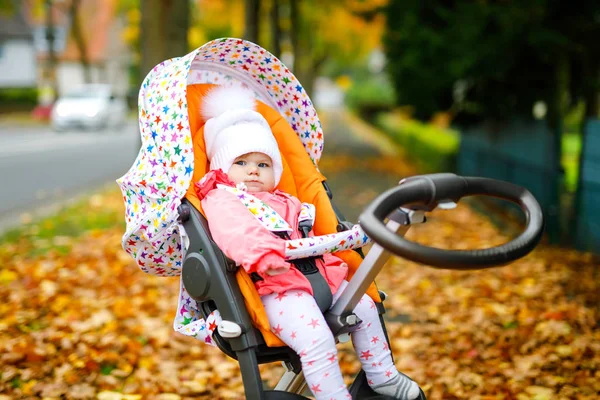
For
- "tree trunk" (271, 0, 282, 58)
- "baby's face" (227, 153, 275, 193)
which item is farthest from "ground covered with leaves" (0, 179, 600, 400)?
"tree trunk" (271, 0, 282, 58)

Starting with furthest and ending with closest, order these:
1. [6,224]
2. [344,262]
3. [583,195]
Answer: [6,224] < [583,195] < [344,262]

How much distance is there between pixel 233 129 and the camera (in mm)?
3070

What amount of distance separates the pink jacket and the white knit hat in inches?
4.6

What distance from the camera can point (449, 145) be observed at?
49.9 ft

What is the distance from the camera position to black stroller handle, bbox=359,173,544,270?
2062 millimetres

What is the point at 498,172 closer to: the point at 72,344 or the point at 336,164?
the point at 336,164

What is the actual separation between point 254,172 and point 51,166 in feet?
40.4

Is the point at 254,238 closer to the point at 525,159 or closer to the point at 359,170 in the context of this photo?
the point at 525,159

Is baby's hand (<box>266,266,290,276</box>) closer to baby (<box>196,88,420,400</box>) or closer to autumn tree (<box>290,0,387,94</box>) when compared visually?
baby (<box>196,88,420,400</box>)

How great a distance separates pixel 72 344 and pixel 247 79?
2083 mm

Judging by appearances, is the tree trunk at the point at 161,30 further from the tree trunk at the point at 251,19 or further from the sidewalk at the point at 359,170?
the tree trunk at the point at 251,19

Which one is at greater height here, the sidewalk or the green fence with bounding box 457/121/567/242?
the green fence with bounding box 457/121/567/242

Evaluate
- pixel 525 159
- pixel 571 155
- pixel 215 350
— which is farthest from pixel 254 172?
pixel 571 155

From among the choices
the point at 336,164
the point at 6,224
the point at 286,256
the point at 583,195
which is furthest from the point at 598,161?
the point at 336,164
